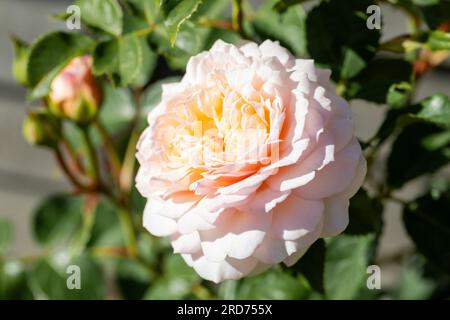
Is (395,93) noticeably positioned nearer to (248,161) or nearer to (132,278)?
(248,161)

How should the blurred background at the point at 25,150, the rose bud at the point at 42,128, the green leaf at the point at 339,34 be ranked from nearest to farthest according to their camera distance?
the green leaf at the point at 339,34, the rose bud at the point at 42,128, the blurred background at the point at 25,150

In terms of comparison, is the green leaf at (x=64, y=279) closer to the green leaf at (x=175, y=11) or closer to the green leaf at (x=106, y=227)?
the green leaf at (x=106, y=227)

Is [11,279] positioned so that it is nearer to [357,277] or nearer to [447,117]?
[357,277]

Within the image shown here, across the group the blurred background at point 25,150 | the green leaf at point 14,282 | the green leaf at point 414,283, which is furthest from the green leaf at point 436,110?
the blurred background at point 25,150

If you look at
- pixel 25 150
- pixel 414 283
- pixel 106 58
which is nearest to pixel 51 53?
pixel 106 58

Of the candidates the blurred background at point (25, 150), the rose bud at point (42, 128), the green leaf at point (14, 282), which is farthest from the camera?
the blurred background at point (25, 150)

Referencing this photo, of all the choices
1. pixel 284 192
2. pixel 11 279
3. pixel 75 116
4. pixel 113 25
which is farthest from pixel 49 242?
pixel 284 192

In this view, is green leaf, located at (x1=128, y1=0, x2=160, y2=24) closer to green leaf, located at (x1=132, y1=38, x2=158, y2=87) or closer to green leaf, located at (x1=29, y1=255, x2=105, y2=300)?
green leaf, located at (x1=132, y1=38, x2=158, y2=87)
